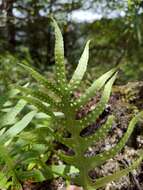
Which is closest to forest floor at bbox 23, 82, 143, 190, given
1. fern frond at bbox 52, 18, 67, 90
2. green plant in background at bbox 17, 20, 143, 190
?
green plant in background at bbox 17, 20, 143, 190

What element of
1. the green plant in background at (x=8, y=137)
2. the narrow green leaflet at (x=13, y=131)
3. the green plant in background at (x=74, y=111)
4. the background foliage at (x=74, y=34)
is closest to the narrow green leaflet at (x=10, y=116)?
the green plant in background at (x=8, y=137)

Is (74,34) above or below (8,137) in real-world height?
below

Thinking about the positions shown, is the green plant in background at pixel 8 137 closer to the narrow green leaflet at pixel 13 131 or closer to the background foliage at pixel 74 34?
the narrow green leaflet at pixel 13 131

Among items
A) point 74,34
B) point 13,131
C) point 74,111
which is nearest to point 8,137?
point 13,131

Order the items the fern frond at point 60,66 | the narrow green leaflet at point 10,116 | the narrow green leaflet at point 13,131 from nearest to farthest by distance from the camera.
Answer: the fern frond at point 60,66
the narrow green leaflet at point 13,131
the narrow green leaflet at point 10,116

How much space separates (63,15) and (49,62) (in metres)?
2.12

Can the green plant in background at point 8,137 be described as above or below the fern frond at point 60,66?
below

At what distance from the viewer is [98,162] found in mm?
2068

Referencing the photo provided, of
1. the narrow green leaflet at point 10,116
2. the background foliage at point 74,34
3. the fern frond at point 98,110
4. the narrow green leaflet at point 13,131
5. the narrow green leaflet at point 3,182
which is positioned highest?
the fern frond at point 98,110

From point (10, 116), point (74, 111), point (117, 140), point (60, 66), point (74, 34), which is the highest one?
point (60, 66)

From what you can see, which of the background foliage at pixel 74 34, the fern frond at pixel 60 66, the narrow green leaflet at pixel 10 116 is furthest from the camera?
the background foliage at pixel 74 34

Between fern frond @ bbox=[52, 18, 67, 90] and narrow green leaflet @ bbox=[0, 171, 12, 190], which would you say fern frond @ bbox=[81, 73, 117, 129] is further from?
narrow green leaflet @ bbox=[0, 171, 12, 190]

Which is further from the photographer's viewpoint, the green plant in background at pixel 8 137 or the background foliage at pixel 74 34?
the background foliage at pixel 74 34

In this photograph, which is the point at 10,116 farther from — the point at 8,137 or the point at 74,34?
the point at 74,34
